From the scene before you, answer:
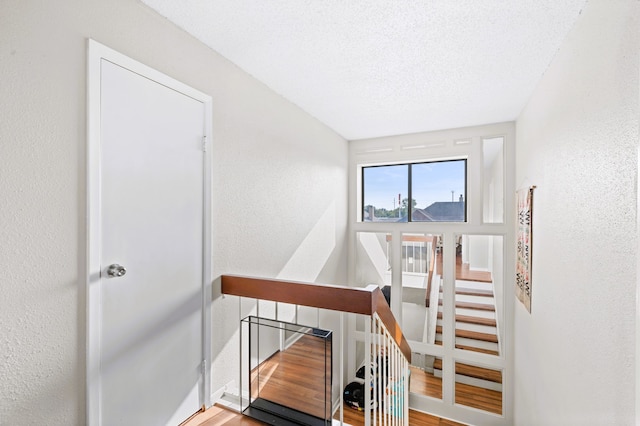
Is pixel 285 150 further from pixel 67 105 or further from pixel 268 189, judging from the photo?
pixel 67 105

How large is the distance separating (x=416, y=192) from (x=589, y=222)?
2740mm

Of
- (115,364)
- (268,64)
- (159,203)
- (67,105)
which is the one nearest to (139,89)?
(67,105)

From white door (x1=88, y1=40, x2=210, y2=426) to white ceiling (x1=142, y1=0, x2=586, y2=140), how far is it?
0.49 metres

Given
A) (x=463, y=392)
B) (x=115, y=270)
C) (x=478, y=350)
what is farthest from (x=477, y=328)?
(x=115, y=270)

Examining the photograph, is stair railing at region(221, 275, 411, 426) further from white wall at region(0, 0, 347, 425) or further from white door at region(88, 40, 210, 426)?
white wall at region(0, 0, 347, 425)

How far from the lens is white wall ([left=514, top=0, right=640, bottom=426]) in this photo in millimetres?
1032

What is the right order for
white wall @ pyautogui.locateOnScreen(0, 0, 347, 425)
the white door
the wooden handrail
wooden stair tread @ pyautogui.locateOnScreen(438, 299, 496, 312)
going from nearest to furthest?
white wall @ pyautogui.locateOnScreen(0, 0, 347, 425) < the white door < the wooden handrail < wooden stair tread @ pyautogui.locateOnScreen(438, 299, 496, 312)

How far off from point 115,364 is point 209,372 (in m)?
0.61

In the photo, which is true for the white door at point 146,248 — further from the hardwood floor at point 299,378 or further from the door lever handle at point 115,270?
the hardwood floor at point 299,378

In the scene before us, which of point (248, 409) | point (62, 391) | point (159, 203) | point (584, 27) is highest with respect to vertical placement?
point (584, 27)

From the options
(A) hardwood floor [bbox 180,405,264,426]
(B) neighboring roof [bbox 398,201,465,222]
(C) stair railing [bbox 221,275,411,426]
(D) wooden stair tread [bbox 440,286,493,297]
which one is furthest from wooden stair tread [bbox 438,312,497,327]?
(A) hardwood floor [bbox 180,405,264,426]

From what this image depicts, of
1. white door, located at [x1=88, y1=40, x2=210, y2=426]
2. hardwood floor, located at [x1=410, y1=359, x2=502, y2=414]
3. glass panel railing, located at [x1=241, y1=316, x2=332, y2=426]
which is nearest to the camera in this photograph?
white door, located at [x1=88, y1=40, x2=210, y2=426]

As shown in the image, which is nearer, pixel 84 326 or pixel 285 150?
pixel 84 326

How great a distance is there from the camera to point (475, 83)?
238 cm
